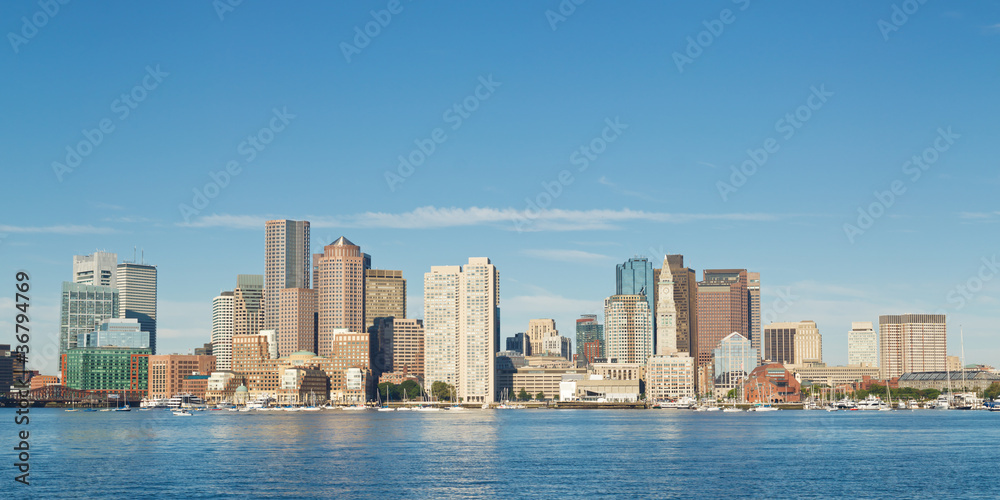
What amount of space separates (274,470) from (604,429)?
8390cm

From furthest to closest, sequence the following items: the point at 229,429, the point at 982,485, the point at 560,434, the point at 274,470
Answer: the point at 229,429 < the point at 560,434 < the point at 274,470 < the point at 982,485

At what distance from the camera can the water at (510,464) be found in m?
80.2

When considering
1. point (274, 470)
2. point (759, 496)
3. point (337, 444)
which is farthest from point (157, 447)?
point (759, 496)

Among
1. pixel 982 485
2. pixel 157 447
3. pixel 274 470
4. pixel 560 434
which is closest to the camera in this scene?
pixel 982 485

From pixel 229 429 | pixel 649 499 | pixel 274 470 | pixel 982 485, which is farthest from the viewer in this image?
pixel 229 429

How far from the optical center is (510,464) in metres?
99.5

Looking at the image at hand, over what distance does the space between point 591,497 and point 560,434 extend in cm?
7516

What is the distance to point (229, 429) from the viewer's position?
16812 centimetres

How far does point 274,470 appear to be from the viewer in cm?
9306

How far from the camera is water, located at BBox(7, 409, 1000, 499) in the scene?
80.2 m

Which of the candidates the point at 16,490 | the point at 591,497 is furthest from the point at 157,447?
the point at 591,497

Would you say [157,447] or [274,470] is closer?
[274,470]

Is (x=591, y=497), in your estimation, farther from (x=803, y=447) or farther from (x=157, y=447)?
(x=157, y=447)

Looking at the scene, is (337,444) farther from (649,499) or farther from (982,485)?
(982,485)
